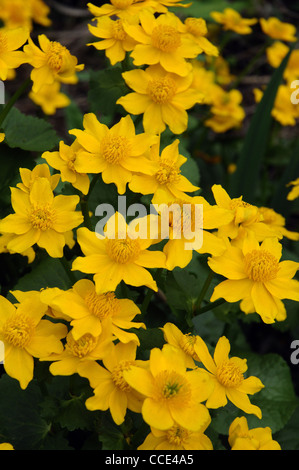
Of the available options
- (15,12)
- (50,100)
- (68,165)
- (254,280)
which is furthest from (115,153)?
(15,12)

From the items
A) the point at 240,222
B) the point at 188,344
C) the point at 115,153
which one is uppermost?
the point at 115,153

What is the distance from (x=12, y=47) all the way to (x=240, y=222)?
2.64 ft

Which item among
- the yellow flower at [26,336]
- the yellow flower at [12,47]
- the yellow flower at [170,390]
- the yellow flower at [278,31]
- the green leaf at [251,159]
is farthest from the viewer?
the yellow flower at [278,31]

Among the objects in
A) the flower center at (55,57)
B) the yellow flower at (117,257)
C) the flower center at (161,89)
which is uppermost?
the flower center at (55,57)

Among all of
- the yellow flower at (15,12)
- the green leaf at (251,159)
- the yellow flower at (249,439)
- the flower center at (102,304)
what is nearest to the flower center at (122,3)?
the green leaf at (251,159)

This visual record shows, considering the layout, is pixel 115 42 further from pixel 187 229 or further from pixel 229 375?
pixel 229 375

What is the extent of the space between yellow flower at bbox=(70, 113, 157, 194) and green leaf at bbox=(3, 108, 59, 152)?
1.22ft

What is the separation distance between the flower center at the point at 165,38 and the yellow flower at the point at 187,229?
542 millimetres

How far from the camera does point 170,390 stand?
3.46ft

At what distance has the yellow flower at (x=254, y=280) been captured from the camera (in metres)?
1.26

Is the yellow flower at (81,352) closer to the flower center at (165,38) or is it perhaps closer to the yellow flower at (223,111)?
the flower center at (165,38)

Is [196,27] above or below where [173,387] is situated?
above

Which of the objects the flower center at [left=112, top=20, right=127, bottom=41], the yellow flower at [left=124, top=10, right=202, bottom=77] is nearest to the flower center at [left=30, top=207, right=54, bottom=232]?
the yellow flower at [left=124, top=10, right=202, bottom=77]
